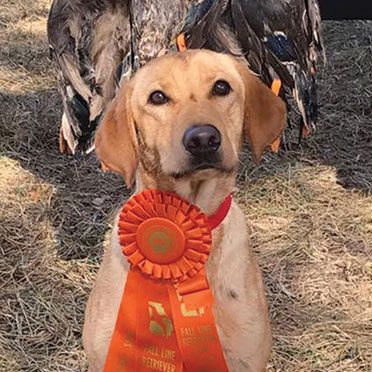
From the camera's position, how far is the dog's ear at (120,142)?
277 cm

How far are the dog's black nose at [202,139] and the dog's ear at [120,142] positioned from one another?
0.27 meters

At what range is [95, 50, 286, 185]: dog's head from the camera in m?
2.61

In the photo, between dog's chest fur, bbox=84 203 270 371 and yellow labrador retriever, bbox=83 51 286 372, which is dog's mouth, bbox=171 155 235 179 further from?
dog's chest fur, bbox=84 203 270 371

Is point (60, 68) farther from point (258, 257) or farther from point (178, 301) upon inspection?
point (178, 301)

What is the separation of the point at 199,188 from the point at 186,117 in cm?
35

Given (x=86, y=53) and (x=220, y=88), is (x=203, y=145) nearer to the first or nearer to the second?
(x=220, y=88)

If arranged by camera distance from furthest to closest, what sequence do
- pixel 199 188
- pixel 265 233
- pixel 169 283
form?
pixel 265 233
pixel 169 283
pixel 199 188

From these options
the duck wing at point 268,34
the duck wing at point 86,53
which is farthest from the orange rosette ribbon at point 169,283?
the duck wing at point 86,53

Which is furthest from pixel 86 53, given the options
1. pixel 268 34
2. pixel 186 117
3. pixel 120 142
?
pixel 186 117

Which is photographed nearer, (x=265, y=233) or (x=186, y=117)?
(x=186, y=117)

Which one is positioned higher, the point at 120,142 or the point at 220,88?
the point at 220,88

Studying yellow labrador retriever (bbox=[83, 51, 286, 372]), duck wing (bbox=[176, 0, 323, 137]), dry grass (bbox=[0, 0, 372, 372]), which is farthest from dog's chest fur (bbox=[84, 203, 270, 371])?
duck wing (bbox=[176, 0, 323, 137])

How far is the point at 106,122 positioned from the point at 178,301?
650mm

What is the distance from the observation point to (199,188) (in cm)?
287
